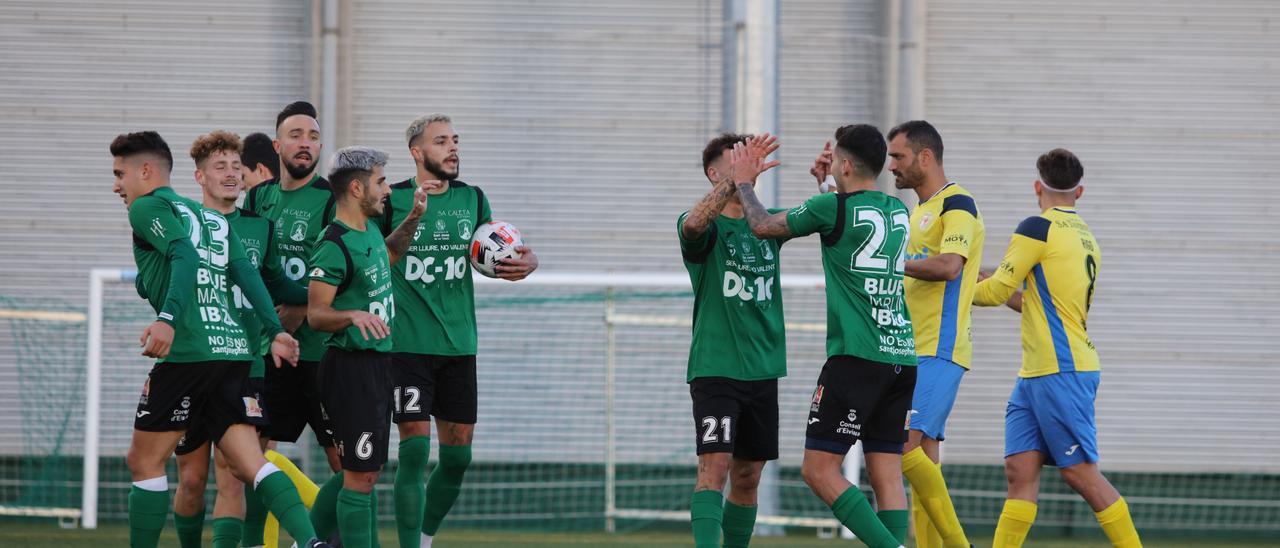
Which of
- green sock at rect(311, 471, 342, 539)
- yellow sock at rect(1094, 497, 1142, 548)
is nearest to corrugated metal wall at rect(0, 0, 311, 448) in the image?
green sock at rect(311, 471, 342, 539)

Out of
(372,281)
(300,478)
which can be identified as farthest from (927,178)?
(300,478)

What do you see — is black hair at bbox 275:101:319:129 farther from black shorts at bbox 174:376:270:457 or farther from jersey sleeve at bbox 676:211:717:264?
jersey sleeve at bbox 676:211:717:264

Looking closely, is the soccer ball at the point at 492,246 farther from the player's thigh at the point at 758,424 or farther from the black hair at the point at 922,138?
the black hair at the point at 922,138

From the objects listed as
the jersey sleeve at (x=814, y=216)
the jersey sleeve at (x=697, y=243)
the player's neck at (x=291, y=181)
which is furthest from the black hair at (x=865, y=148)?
the player's neck at (x=291, y=181)

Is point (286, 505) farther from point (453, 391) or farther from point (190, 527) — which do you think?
point (453, 391)

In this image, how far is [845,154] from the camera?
19.8 feet

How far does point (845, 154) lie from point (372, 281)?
220cm

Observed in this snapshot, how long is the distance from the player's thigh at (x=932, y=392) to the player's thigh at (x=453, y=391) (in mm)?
2221

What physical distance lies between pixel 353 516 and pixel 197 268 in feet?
4.25

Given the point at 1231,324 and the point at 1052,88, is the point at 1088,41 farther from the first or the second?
the point at 1231,324

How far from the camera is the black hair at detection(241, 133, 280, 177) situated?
7.38 m

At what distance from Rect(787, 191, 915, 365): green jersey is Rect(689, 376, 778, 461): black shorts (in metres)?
0.40

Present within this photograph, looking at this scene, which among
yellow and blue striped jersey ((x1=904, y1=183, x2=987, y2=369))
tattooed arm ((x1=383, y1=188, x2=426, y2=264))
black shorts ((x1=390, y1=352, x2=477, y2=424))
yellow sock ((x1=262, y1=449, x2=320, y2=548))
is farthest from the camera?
yellow sock ((x1=262, y1=449, x2=320, y2=548))

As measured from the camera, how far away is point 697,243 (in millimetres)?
6070
